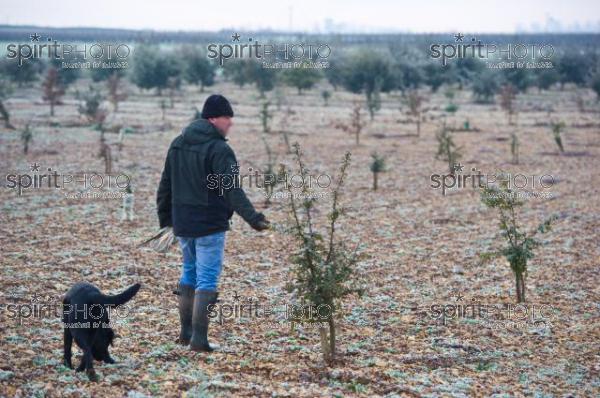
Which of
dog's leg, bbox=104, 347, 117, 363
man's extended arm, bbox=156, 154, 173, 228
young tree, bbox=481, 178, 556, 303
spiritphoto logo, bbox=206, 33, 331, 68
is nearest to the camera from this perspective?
dog's leg, bbox=104, 347, 117, 363

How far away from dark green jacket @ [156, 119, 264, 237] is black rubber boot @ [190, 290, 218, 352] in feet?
2.06

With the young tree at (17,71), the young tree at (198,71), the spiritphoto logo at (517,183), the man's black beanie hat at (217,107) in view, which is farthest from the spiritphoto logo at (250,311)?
the young tree at (198,71)

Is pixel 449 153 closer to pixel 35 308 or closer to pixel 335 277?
pixel 35 308

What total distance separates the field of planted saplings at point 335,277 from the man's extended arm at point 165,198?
3.94 ft

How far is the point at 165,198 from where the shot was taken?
7.73 meters

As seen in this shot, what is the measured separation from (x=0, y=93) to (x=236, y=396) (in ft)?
140

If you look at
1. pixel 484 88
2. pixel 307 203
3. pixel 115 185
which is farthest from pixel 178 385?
pixel 484 88

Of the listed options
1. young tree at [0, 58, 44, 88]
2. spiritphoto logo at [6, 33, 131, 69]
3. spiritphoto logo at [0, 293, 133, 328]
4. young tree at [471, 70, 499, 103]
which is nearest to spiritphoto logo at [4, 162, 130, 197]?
spiritphoto logo at [6, 33, 131, 69]

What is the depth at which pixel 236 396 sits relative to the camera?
650cm

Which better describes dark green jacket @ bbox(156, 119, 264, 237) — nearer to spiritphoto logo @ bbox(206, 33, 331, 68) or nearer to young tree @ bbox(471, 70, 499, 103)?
spiritphoto logo @ bbox(206, 33, 331, 68)

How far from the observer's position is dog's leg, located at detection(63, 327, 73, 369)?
688cm

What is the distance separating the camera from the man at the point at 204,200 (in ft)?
23.8

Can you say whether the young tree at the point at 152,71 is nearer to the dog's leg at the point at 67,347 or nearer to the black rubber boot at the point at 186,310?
the black rubber boot at the point at 186,310

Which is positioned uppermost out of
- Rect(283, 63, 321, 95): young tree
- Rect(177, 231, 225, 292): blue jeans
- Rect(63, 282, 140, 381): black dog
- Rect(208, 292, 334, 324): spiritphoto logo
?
Rect(283, 63, 321, 95): young tree
